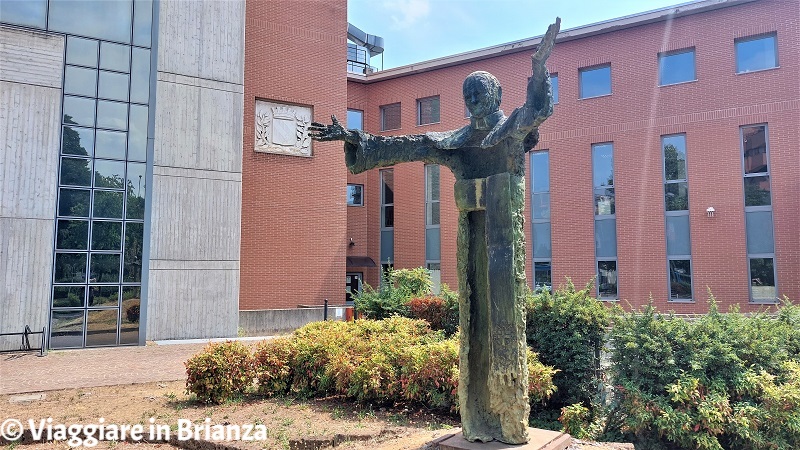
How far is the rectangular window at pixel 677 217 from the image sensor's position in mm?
17891

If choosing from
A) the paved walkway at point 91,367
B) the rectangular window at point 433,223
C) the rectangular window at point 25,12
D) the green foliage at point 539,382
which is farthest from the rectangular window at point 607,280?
the rectangular window at point 25,12

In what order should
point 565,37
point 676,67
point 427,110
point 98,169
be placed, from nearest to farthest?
point 98,169, point 676,67, point 565,37, point 427,110

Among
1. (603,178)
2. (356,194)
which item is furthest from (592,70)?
(356,194)

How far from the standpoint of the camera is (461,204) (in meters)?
4.33

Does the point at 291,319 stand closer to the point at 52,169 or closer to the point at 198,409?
the point at 52,169

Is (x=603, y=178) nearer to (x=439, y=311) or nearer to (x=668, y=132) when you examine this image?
(x=668, y=132)

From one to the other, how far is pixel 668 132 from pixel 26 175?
64.4 ft

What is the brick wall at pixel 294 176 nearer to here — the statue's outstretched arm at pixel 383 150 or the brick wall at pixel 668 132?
the brick wall at pixel 668 132

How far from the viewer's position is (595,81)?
2008 centimetres

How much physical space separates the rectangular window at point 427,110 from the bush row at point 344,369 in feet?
53.4

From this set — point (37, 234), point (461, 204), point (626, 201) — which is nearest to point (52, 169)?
point (37, 234)

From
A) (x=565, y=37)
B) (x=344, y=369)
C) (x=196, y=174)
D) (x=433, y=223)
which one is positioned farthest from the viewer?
(x=433, y=223)

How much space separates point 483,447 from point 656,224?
55.4ft

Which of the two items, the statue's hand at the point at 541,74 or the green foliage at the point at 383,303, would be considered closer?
the statue's hand at the point at 541,74
